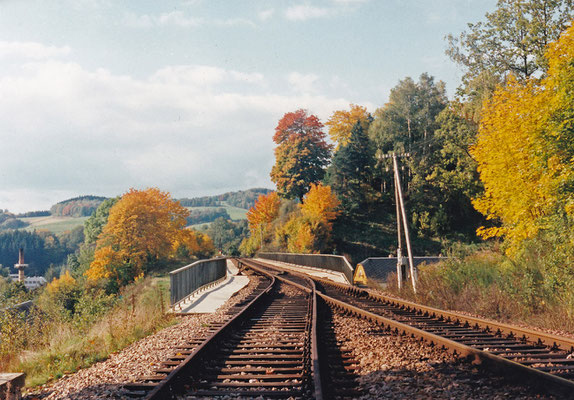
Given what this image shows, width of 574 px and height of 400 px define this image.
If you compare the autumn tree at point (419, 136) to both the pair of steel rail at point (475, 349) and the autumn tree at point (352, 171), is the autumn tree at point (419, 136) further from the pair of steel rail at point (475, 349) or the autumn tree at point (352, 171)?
the pair of steel rail at point (475, 349)

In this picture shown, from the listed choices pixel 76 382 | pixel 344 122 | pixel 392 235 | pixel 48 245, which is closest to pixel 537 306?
pixel 76 382

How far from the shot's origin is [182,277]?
15.6 metres

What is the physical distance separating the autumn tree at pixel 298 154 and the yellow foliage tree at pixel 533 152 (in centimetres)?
5288

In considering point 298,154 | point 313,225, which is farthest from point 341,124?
point 313,225

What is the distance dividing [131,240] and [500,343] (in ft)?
173

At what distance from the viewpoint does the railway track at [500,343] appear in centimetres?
496

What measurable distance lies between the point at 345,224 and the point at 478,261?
51646mm

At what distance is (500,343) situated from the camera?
7215 millimetres

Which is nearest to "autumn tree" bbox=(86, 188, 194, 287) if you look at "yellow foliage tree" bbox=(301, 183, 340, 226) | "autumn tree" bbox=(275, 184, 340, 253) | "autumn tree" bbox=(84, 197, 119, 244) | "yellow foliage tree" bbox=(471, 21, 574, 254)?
"autumn tree" bbox=(275, 184, 340, 253)

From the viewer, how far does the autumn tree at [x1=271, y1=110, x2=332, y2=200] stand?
75250 mm

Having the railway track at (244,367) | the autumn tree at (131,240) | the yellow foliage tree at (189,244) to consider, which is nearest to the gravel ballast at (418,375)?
the railway track at (244,367)

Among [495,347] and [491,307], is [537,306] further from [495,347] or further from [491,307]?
[495,347]

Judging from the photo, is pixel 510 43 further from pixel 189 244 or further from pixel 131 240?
pixel 189 244

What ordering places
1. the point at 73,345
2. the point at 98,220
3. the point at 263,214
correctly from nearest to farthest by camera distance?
the point at 73,345, the point at 263,214, the point at 98,220
